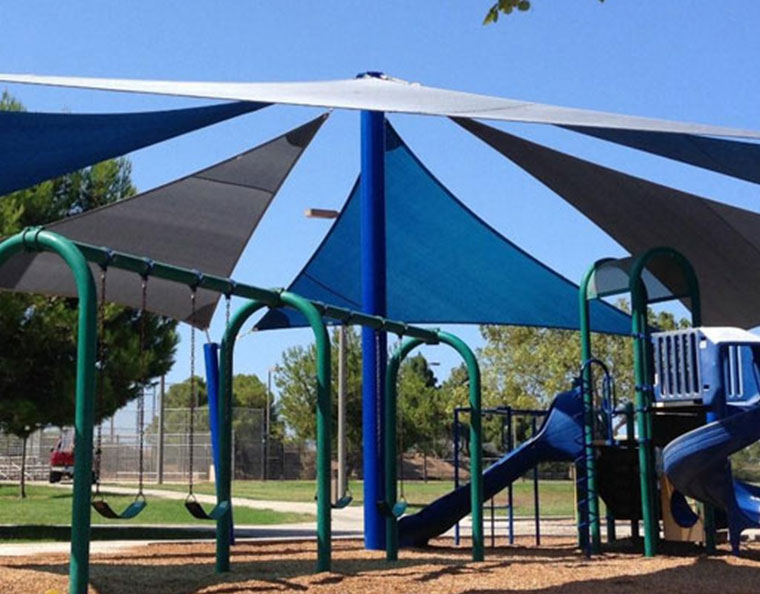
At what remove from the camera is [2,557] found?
9289 mm

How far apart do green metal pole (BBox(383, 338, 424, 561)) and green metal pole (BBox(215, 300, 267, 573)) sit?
5.41 feet

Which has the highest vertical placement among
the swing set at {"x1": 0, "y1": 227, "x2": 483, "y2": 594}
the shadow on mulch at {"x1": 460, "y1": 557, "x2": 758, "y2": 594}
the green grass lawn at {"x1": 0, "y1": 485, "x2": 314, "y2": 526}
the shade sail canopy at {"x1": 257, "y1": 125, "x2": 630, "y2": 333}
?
the shade sail canopy at {"x1": 257, "y1": 125, "x2": 630, "y2": 333}

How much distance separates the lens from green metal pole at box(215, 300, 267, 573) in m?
7.87

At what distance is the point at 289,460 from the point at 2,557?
110 ft

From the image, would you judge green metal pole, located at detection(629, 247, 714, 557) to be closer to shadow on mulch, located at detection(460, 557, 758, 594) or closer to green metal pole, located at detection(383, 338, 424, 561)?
shadow on mulch, located at detection(460, 557, 758, 594)

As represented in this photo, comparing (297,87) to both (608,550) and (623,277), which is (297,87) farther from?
(608,550)

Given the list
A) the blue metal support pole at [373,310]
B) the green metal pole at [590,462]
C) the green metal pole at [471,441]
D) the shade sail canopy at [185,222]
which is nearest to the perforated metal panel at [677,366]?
the green metal pole at [590,462]

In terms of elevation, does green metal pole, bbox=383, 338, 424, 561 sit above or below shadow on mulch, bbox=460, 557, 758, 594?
above

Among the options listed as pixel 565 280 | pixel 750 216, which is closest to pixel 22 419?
Result: pixel 565 280

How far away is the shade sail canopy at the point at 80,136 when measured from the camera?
760 centimetres

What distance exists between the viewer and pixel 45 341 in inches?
605

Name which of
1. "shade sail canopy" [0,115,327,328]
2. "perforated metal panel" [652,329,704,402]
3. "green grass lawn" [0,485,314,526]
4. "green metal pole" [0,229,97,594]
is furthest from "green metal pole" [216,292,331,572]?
"green grass lawn" [0,485,314,526]

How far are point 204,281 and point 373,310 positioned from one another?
9.37 ft

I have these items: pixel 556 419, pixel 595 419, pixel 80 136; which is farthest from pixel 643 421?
pixel 80 136
